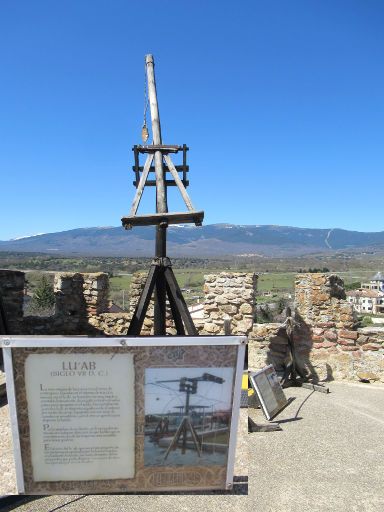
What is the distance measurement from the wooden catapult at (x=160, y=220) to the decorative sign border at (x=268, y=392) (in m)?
2.26

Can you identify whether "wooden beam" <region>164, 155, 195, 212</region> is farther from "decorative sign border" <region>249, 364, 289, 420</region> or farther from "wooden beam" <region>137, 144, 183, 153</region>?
"decorative sign border" <region>249, 364, 289, 420</region>

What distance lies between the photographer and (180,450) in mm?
3885

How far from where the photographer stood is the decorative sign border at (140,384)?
3.71 m

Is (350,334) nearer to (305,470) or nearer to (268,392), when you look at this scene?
(268,392)

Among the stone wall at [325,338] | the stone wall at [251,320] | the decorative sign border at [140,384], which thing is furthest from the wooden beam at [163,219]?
the stone wall at [325,338]

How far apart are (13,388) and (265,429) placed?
4.71 meters

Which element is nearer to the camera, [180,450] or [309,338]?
[180,450]

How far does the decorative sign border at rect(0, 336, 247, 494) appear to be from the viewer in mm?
3713

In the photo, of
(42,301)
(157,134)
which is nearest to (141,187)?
(157,134)

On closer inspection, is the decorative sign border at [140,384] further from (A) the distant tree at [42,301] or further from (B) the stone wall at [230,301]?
(A) the distant tree at [42,301]

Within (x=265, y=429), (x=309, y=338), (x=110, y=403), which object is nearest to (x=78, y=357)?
(x=110, y=403)

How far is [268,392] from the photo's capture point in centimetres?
821

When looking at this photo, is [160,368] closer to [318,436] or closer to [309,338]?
[318,436]

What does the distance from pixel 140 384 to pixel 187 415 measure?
47 centimetres
